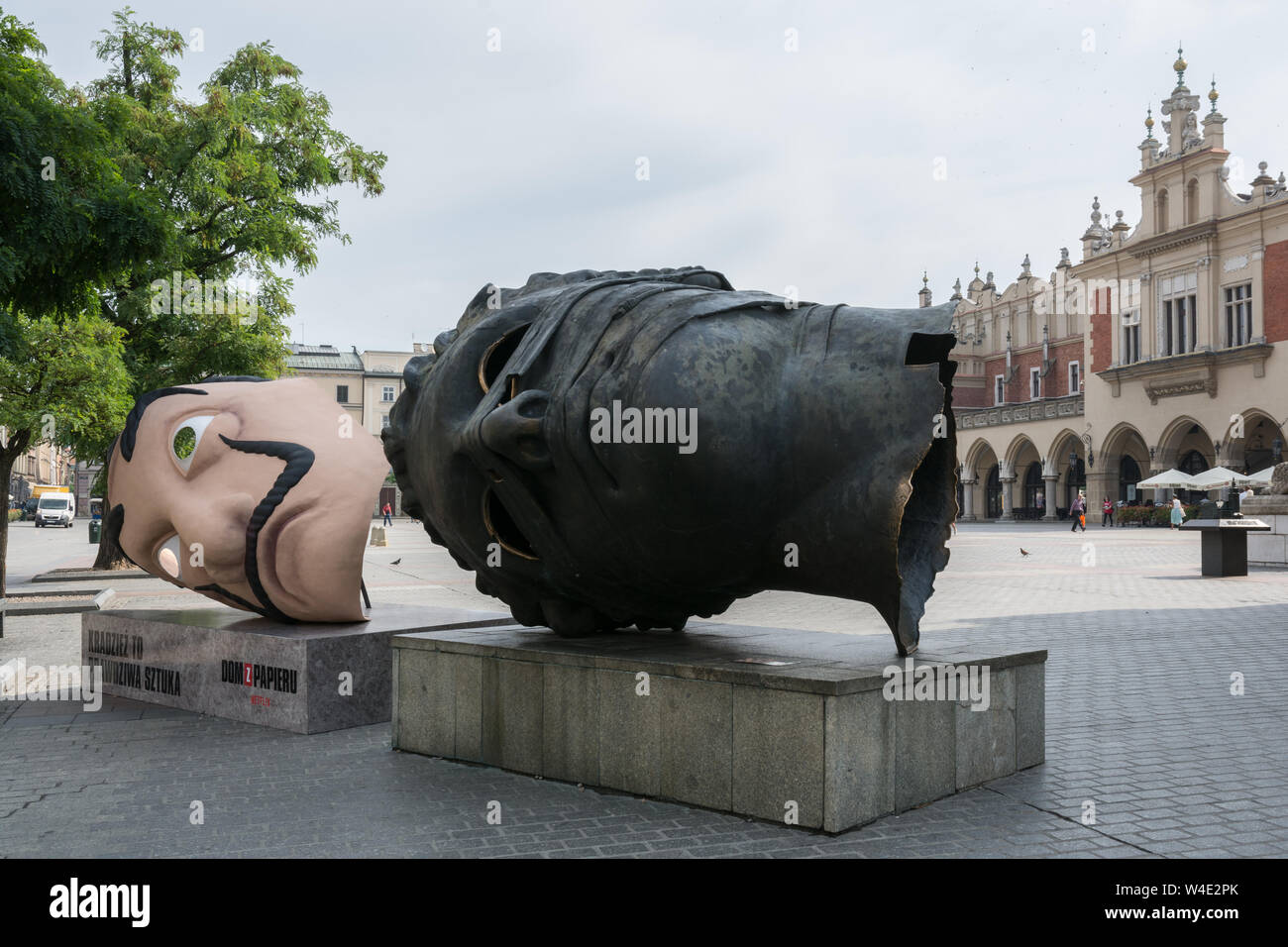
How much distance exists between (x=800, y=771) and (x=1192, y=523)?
18057 millimetres

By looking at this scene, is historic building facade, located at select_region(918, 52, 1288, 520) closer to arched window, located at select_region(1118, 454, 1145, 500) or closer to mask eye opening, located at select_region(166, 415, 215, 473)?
arched window, located at select_region(1118, 454, 1145, 500)

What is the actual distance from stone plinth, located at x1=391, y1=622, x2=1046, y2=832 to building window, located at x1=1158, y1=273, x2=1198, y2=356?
145 ft

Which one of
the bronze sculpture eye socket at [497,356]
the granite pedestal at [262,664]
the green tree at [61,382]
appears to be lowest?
the granite pedestal at [262,664]

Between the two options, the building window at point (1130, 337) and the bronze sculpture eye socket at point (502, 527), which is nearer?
the bronze sculpture eye socket at point (502, 527)

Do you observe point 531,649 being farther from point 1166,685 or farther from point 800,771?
point 1166,685

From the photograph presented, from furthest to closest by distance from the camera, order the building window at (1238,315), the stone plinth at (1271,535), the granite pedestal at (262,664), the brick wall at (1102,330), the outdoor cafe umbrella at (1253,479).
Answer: the brick wall at (1102,330), the building window at (1238,315), the outdoor cafe umbrella at (1253,479), the stone plinth at (1271,535), the granite pedestal at (262,664)

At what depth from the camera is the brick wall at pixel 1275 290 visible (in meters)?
40.0

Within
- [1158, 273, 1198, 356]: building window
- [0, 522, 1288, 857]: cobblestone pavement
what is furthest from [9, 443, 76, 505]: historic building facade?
[0, 522, 1288, 857]: cobblestone pavement

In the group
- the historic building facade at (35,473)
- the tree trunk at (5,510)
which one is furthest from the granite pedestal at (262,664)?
the historic building facade at (35,473)

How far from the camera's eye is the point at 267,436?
7.76m

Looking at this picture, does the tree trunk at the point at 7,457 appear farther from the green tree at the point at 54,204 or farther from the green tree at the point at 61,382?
the green tree at the point at 54,204

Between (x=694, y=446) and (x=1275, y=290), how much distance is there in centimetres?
4363

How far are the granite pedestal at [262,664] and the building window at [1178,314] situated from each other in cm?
4371
